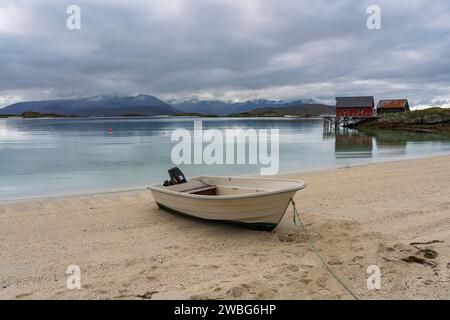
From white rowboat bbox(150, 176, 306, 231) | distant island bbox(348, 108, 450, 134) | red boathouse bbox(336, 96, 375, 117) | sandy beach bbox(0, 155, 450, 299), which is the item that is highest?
red boathouse bbox(336, 96, 375, 117)

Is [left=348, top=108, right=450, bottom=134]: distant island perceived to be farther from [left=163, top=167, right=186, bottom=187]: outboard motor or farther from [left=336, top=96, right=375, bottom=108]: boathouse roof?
[left=163, top=167, right=186, bottom=187]: outboard motor

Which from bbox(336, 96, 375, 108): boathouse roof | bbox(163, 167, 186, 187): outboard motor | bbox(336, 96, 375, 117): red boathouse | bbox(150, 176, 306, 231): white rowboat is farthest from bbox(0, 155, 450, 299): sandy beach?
bbox(336, 96, 375, 108): boathouse roof

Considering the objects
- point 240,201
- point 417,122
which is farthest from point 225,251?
point 417,122

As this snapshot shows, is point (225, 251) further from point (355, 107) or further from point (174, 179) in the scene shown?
point (355, 107)

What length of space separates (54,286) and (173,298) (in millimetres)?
1966

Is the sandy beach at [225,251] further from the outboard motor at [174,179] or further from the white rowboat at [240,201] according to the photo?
the outboard motor at [174,179]

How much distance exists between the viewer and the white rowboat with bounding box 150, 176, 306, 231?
768 cm

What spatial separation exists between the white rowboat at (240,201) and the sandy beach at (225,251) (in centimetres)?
32

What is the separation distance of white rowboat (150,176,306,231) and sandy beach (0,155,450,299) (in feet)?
1.04

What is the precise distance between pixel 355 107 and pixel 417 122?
52.9 feet

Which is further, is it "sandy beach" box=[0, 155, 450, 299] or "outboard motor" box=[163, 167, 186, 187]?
"outboard motor" box=[163, 167, 186, 187]

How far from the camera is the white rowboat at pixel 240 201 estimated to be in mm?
7676

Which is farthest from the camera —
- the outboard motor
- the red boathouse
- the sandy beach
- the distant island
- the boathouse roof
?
the boathouse roof

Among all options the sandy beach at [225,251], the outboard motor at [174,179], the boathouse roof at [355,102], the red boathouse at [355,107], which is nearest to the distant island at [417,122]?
the red boathouse at [355,107]
